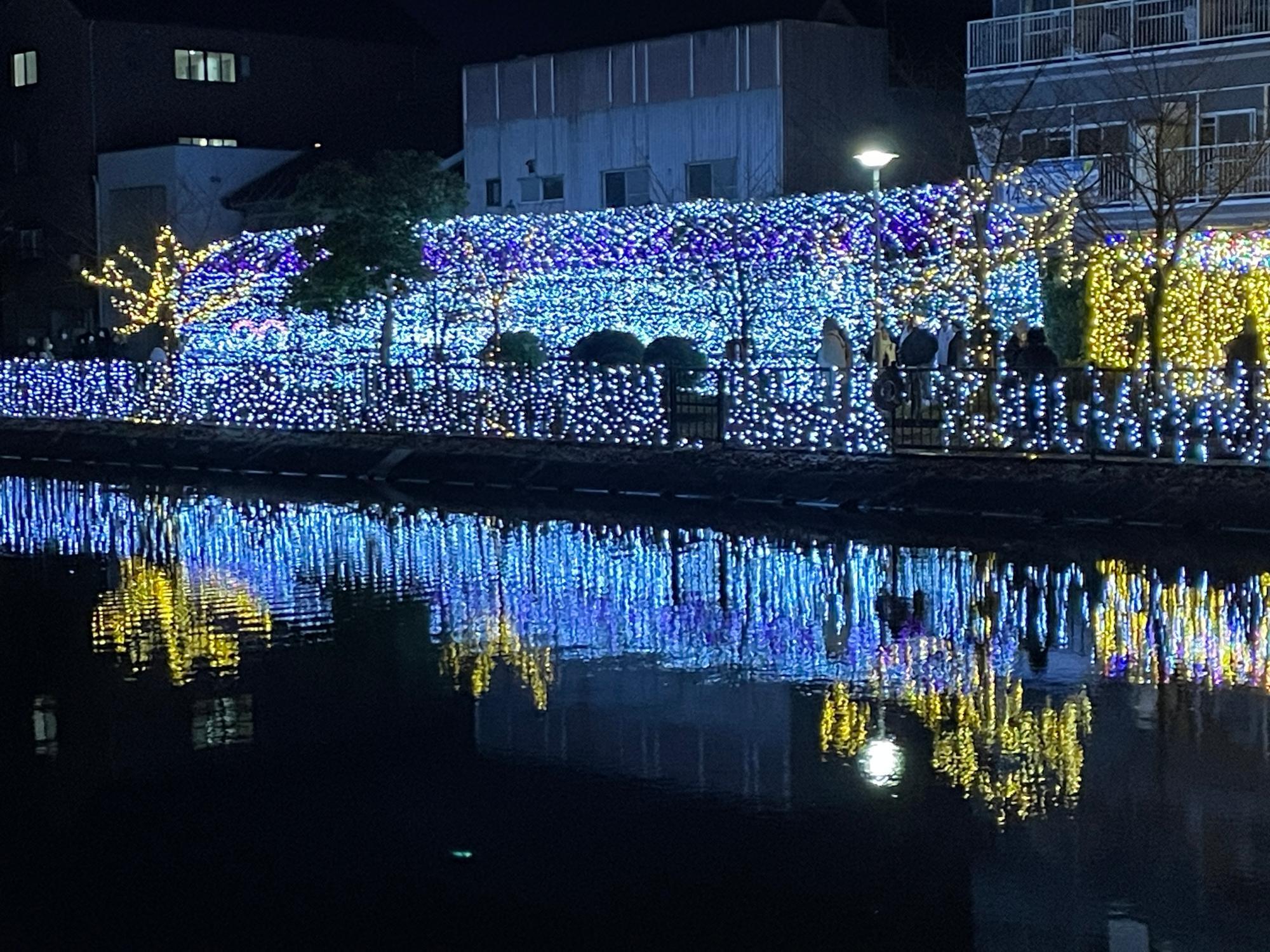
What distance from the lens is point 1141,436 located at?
2142cm

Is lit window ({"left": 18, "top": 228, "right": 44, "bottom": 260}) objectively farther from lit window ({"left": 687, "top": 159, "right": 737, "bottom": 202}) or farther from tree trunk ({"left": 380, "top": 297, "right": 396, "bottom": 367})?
lit window ({"left": 687, "top": 159, "right": 737, "bottom": 202})

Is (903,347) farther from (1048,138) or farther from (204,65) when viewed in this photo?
(204,65)

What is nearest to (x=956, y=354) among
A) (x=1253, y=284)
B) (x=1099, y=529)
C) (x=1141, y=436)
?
(x=1253, y=284)

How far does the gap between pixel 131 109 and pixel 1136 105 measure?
2954 centimetres

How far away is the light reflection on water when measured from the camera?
10086 millimetres

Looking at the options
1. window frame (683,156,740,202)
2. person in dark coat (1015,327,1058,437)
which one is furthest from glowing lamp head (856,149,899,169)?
window frame (683,156,740,202)

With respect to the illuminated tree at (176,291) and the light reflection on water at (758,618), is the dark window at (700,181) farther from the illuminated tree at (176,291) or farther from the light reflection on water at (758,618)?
the light reflection on water at (758,618)

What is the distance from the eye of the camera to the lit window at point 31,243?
54344 millimetres

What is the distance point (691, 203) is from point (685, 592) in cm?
2151

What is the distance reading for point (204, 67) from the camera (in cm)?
5431

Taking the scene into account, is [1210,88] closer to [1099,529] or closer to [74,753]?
[1099,529]

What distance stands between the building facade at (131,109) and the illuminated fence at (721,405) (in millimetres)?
18577

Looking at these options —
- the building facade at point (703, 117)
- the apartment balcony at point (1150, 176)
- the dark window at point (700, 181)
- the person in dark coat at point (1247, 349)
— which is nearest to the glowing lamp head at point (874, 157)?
the person in dark coat at point (1247, 349)

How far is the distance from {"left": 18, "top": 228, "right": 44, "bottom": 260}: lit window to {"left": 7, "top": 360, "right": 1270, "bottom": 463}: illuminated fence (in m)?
20.1
